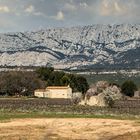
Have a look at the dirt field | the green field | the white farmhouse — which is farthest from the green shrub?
the dirt field

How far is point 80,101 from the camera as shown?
110 metres

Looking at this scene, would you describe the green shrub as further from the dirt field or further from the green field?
the dirt field

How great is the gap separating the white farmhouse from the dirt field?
11477 centimetres

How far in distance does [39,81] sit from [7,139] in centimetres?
13923

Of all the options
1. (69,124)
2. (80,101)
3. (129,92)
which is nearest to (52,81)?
(129,92)

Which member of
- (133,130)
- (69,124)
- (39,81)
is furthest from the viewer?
(39,81)

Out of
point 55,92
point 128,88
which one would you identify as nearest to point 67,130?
point 55,92

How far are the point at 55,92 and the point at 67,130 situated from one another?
128741mm

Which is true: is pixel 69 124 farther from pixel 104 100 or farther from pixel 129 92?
pixel 129 92

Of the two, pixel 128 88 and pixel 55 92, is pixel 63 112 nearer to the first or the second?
pixel 55 92

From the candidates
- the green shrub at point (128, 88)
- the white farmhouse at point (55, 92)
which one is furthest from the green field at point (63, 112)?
the green shrub at point (128, 88)

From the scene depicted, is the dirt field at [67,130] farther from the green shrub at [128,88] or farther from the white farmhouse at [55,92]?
the green shrub at [128,88]

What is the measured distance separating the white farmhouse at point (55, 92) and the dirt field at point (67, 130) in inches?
4519

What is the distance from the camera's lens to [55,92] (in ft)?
570
